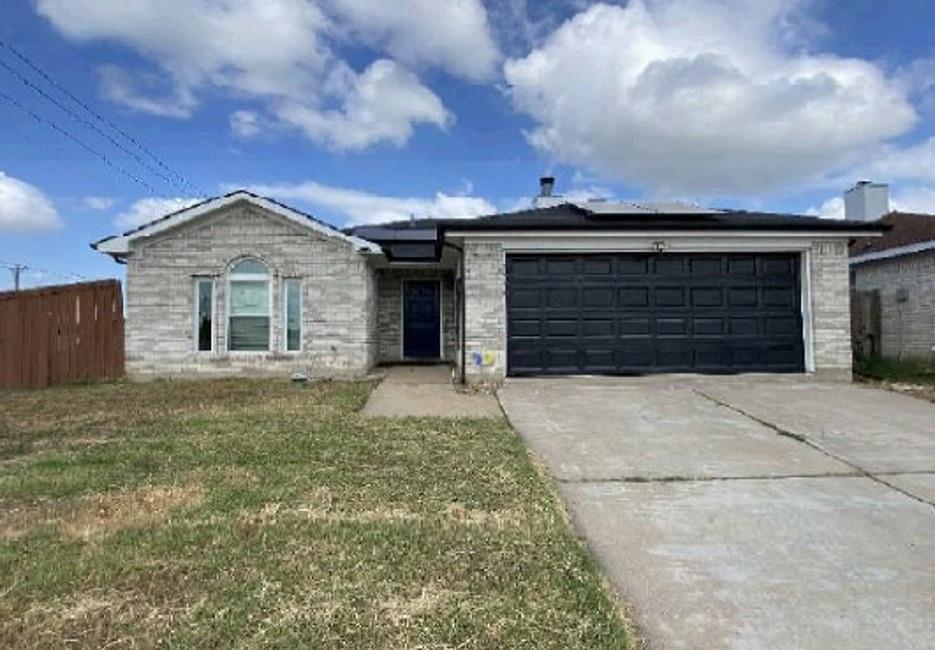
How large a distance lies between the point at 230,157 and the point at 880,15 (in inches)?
563

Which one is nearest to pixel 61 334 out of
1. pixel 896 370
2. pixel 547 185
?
pixel 547 185

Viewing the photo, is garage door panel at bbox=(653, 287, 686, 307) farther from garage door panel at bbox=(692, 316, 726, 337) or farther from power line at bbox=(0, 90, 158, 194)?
power line at bbox=(0, 90, 158, 194)

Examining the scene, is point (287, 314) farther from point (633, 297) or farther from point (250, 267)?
point (633, 297)

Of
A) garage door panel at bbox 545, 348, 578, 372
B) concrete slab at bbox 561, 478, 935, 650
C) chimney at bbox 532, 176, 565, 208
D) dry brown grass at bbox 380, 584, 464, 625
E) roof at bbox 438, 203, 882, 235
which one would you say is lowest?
concrete slab at bbox 561, 478, 935, 650

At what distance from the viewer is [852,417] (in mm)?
7973

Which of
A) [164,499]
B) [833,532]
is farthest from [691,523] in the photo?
[164,499]

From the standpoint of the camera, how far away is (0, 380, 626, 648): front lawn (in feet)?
8.84

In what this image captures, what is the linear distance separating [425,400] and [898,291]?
11.8 metres

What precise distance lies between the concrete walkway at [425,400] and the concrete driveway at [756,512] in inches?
24.5

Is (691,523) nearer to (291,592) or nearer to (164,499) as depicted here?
(291,592)

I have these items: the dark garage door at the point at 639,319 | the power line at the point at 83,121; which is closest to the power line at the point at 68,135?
the power line at the point at 83,121

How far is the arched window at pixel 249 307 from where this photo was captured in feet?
Result: 41.3

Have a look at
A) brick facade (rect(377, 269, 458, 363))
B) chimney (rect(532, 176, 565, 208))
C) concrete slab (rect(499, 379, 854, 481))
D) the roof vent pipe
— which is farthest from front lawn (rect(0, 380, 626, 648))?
the roof vent pipe

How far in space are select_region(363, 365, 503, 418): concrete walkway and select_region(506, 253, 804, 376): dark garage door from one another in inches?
61.1
